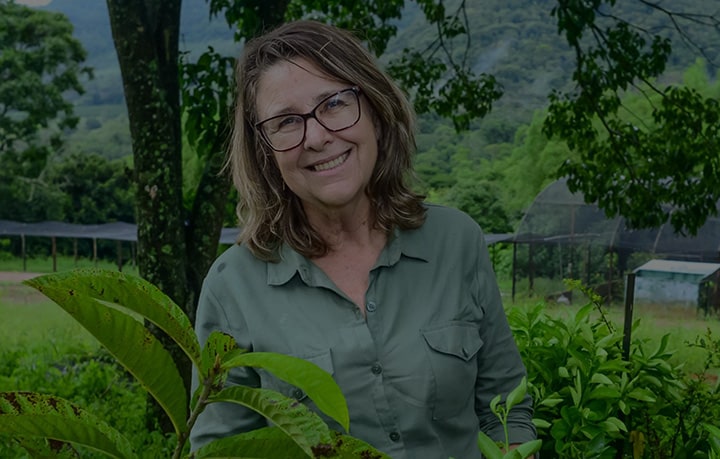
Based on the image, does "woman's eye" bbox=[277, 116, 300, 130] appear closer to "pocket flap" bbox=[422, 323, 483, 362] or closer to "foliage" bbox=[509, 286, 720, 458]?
"pocket flap" bbox=[422, 323, 483, 362]

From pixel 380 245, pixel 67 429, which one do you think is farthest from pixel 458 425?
pixel 67 429

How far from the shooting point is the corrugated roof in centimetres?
986

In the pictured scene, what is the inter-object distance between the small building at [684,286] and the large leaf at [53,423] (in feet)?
31.0

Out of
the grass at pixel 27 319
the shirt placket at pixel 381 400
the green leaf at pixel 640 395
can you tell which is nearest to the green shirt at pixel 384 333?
the shirt placket at pixel 381 400

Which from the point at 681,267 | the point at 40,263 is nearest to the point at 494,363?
the point at 681,267

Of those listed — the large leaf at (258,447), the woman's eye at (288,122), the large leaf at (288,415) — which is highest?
the woman's eye at (288,122)

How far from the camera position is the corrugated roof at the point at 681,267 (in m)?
9.86

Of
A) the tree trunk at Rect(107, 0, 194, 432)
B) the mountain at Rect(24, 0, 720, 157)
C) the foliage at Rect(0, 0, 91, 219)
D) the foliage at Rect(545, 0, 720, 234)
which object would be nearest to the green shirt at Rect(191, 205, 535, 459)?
the tree trunk at Rect(107, 0, 194, 432)

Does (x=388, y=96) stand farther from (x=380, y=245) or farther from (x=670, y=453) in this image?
(x=670, y=453)

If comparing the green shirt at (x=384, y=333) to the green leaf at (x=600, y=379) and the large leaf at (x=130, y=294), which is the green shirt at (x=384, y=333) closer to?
the green leaf at (x=600, y=379)

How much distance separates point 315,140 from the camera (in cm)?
113

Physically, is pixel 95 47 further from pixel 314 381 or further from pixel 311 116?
pixel 314 381

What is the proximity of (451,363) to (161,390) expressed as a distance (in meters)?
0.72

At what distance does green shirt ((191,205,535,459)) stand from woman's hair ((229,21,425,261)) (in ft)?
0.12
